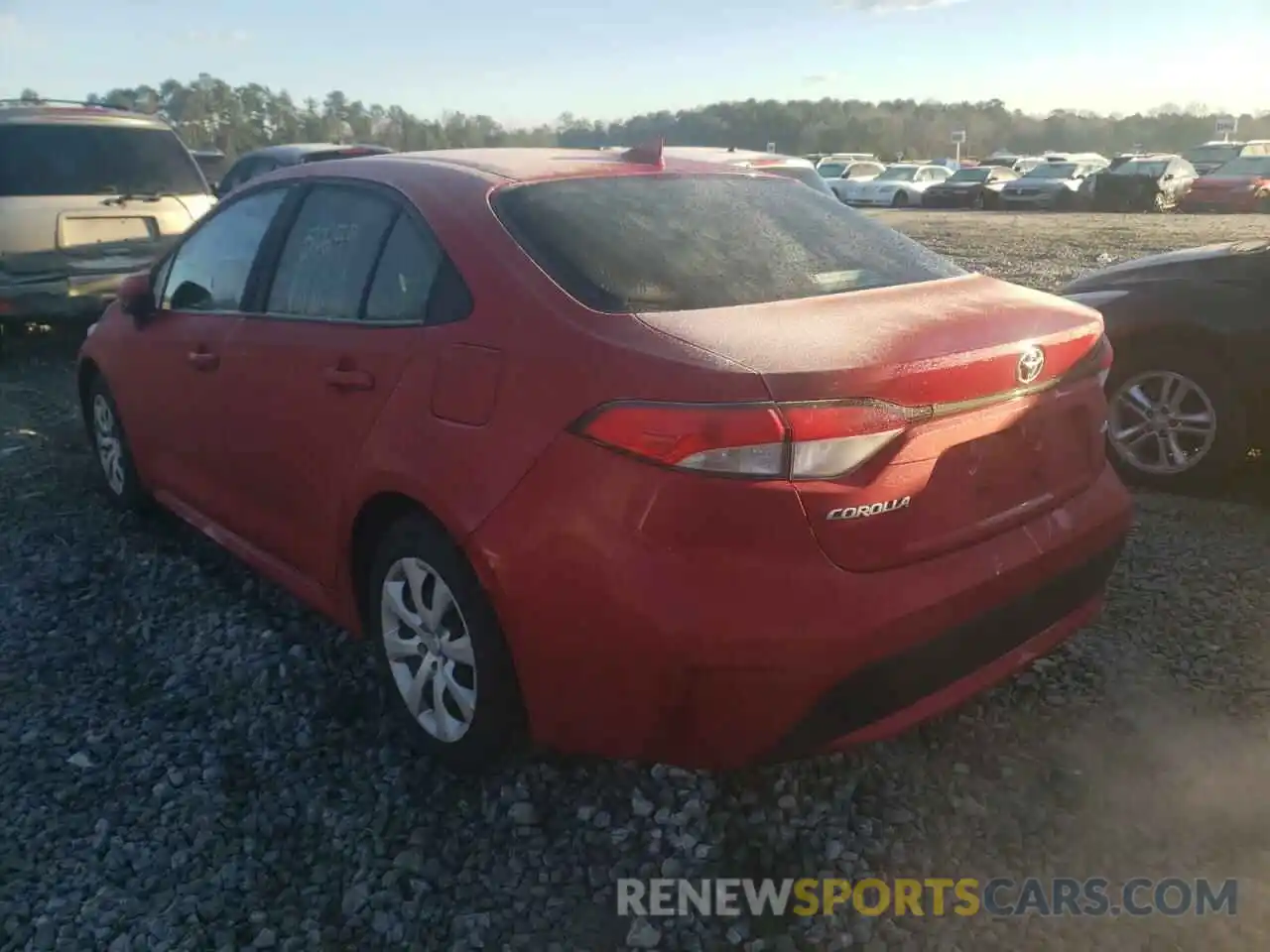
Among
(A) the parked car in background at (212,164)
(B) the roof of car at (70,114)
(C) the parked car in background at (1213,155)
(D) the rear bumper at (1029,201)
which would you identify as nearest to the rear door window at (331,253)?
(B) the roof of car at (70,114)

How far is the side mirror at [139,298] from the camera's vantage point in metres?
4.27

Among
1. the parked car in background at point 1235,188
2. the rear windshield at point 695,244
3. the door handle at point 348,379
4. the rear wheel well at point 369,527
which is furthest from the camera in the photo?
the parked car in background at point 1235,188

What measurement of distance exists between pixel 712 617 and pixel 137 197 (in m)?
7.73

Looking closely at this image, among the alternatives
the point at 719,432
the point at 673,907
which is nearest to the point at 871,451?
the point at 719,432

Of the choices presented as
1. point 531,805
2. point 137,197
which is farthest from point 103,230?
point 531,805

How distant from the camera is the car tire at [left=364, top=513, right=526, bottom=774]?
8.52 feet

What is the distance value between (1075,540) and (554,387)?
1.40 metres

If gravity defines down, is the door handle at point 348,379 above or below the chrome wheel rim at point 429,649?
above

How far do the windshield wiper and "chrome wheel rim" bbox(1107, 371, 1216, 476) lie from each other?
715 cm

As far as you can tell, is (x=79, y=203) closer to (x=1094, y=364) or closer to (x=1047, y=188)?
(x=1094, y=364)

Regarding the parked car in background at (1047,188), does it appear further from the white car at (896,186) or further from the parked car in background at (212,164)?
the parked car in background at (212,164)

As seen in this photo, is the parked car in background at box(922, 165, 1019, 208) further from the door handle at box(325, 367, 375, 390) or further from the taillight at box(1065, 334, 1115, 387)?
the door handle at box(325, 367, 375, 390)

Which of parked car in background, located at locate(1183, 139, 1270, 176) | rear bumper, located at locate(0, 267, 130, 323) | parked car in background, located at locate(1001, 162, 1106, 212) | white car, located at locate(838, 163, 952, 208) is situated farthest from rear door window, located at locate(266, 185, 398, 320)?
parked car in background, located at locate(1183, 139, 1270, 176)

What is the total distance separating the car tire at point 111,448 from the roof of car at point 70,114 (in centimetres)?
418
